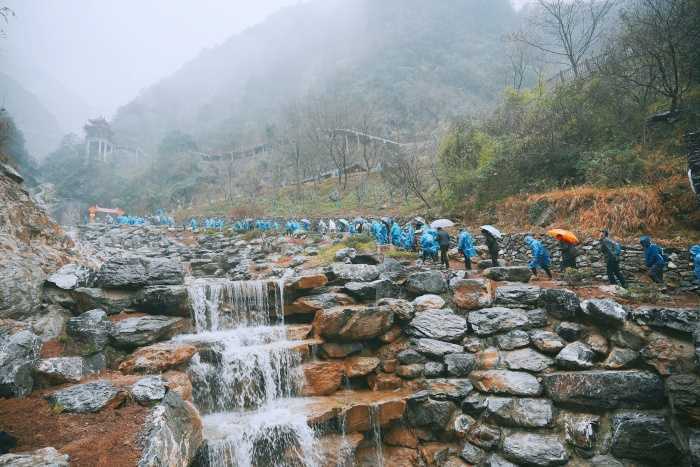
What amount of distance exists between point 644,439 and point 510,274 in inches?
180

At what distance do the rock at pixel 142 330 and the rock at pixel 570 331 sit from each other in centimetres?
885

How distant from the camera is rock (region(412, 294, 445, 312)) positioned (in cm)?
962

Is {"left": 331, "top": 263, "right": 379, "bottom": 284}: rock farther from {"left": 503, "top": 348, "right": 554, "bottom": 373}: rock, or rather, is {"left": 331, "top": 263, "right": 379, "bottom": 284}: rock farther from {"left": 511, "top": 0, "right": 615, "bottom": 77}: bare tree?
{"left": 511, "top": 0, "right": 615, "bottom": 77}: bare tree

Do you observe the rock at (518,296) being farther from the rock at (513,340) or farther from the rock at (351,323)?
the rock at (351,323)

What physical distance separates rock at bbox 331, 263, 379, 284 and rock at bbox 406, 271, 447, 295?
1.23m

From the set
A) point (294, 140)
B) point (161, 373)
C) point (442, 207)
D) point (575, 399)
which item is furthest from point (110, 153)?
point (575, 399)

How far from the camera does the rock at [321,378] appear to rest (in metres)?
8.30

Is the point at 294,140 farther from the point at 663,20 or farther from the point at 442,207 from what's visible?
the point at 663,20

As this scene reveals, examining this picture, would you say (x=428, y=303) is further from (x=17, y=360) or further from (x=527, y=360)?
(x=17, y=360)

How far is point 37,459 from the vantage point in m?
4.11

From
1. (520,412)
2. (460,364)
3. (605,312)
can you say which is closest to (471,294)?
(460,364)

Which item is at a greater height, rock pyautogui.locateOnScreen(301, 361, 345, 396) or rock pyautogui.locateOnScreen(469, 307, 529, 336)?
rock pyautogui.locateOnScreen(469, 307, 529, 336)

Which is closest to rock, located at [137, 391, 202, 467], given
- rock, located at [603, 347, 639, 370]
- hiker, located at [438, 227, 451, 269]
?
rock, located at [603, 347, 639, 370]

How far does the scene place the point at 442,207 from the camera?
19.1 metres
